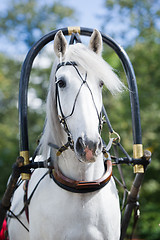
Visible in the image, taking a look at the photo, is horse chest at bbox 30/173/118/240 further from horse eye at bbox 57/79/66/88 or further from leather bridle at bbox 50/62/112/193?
horse eye at bbox 57/79/66/88

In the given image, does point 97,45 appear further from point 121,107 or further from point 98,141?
point 121,107

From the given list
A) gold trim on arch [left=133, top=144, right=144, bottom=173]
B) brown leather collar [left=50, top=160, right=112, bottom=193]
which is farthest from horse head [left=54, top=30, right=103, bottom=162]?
gold trim on arch [left=133, top=144, right=144, bottom=173]

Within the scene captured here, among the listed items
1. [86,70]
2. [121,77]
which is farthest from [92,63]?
[121,77]

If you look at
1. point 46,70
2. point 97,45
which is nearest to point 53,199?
point 97,45

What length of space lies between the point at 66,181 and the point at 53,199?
0.64 ft

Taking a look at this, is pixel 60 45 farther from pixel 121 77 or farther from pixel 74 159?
pixel 121 77

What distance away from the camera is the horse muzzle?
2357 mm

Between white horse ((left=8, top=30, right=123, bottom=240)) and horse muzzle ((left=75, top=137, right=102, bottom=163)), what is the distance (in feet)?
0.06

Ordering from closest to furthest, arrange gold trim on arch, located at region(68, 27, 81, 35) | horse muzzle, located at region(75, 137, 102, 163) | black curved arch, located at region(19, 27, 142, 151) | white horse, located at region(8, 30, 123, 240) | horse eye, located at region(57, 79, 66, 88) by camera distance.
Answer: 1. horse muzzle, located at region(75, 137, 102, 163)
2. white horse, located at region(8, 30, 123, 240)
3. horse eye, located at region(57, 79, 66, 88)
4. black curved arch, located at region(19, 27, 142, 151)
5. gold trim on arch, located at region(68, 27, 81, 35)

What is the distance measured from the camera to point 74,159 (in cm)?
281

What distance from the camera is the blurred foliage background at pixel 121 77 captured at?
11664 mm

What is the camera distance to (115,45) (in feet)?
11.5

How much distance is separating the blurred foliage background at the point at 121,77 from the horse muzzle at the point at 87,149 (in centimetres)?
304

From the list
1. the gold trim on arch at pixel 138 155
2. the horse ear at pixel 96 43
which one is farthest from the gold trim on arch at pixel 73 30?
the gold trim on arch at pixel 138 155
